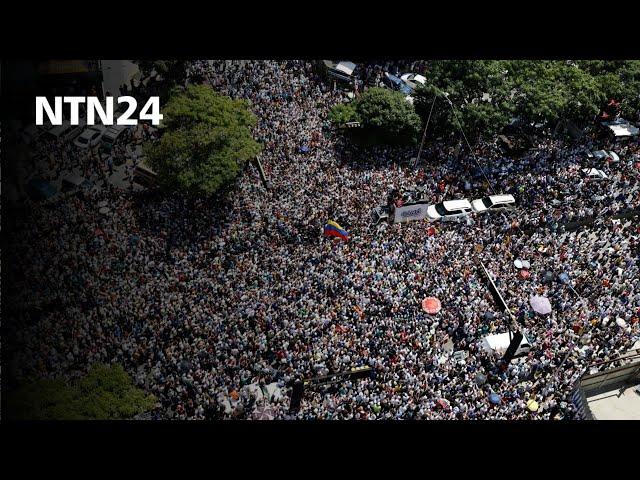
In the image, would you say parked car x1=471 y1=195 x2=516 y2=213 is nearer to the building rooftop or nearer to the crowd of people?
the crowd of people

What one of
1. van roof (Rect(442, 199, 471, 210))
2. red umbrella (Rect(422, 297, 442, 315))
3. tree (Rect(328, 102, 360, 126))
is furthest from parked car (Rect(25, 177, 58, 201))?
van roof (Rect(442, 199, 471, 210))

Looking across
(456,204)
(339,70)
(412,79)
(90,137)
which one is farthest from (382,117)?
(90,137)

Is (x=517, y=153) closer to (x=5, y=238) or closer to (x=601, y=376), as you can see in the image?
(x=601, y=376)

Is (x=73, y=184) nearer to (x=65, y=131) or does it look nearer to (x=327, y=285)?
(x=65, y=131)

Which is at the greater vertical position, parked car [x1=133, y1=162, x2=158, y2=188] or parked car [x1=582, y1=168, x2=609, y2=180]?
parked car [x1=582, y1=168, x2=609, y2=180]

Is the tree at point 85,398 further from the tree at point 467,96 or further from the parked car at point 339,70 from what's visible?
the parked car at point 339,70

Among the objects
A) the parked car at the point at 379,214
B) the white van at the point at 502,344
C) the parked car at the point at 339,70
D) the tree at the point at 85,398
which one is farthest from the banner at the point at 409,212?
the tree at the point at 85,398
